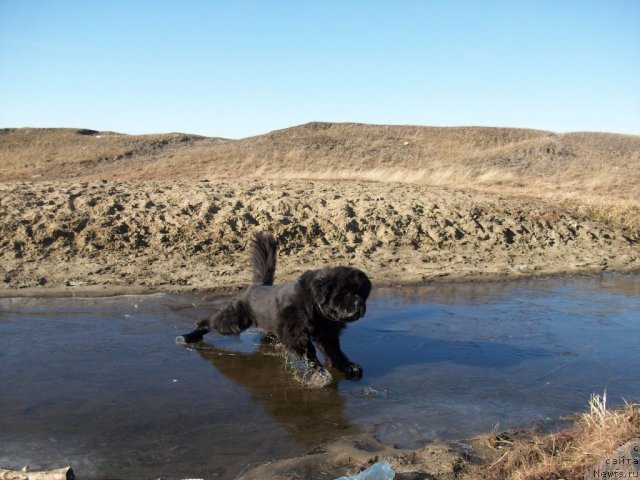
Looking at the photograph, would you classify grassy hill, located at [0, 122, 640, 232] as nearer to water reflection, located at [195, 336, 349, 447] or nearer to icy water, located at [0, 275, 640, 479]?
icy water, located at [0, 275, 640, 479]

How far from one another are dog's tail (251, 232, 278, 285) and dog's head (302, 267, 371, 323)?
1.62m

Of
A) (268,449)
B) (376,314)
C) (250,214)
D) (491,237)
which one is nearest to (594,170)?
(491,237)

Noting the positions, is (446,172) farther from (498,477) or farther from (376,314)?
(498,477)

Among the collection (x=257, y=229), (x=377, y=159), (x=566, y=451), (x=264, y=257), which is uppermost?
(x=377, y=159)

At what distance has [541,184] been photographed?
1889 centimetres

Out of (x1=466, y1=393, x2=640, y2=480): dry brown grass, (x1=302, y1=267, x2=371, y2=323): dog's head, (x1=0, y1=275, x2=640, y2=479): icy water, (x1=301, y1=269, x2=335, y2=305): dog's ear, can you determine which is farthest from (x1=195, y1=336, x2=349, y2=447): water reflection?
(x1=466, y1=393, x2=640, y2=480): dry brown grass

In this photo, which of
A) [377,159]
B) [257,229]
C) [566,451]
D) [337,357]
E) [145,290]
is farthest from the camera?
[377,159]

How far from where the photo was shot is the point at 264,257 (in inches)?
281

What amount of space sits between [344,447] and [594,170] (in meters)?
23.7

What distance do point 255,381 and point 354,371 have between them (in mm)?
924

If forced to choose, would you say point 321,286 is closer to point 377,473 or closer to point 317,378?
point 317,378

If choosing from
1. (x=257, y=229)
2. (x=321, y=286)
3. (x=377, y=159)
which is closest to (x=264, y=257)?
(x=321, y=286)

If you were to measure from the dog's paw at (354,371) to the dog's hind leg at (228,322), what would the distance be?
149 cm

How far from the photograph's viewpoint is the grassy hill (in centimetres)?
1753
